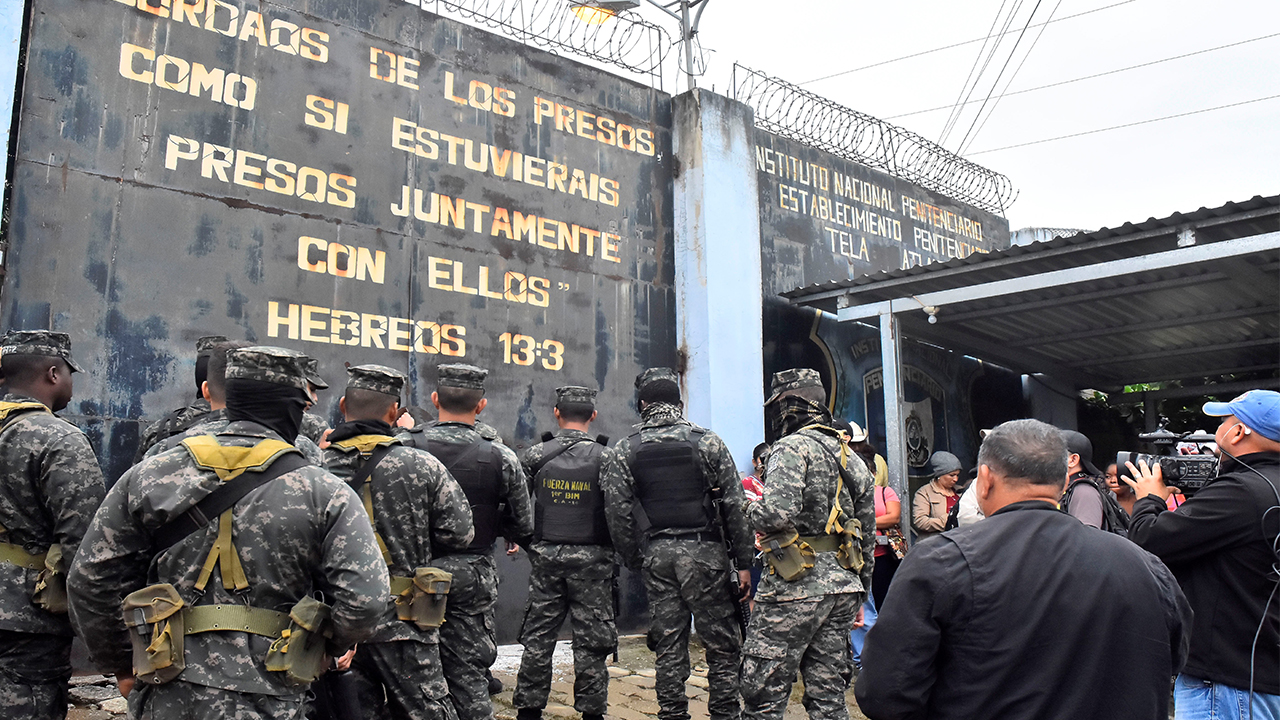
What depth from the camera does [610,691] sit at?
5.44 metres

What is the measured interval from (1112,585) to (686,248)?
6.02 meters

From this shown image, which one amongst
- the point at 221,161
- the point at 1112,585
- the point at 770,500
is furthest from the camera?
the point at 221,161

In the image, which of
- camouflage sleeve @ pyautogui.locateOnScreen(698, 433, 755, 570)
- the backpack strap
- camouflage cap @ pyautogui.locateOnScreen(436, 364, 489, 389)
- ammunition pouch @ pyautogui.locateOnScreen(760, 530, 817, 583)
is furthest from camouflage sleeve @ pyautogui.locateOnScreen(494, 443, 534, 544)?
ammunition pouch @ pyautogui.locateOnScreen(760, 530, 817, 583)

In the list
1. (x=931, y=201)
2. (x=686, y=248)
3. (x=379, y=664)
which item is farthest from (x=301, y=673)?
(x=931, y=201)

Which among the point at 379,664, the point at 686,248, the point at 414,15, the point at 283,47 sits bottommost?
the point at 379,664

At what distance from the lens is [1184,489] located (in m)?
3.03

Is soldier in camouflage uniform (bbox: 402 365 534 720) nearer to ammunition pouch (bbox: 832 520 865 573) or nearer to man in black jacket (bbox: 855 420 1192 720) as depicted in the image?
ammunition pouch (bbox: 832 520 865 573)

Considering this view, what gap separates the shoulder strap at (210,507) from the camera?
2.34 meters

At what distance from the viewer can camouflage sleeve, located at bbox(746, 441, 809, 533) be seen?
392 cm

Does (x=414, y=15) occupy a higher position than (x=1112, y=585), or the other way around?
(x=414, y=15)

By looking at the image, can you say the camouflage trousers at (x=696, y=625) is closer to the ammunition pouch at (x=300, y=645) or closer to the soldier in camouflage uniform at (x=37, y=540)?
the ammunition pouch at (x=300, y=645)

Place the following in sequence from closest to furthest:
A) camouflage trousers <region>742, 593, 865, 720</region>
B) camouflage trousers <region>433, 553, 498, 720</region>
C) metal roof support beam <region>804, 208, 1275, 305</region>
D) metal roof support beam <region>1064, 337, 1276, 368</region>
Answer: camouflage trousers <region>433, 553, 498, 720</region> → camouflage trousers <region>742, 593, 865, 720</region> → metal roof support beam <region>804, 208, 1275, 305</region> → metal roof support beam <region>1064, 337, 1276, 368</region>

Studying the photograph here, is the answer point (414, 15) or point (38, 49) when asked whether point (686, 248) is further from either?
point (38, 49)

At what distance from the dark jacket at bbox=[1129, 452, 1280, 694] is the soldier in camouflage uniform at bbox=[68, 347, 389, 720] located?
2294 millimetres
